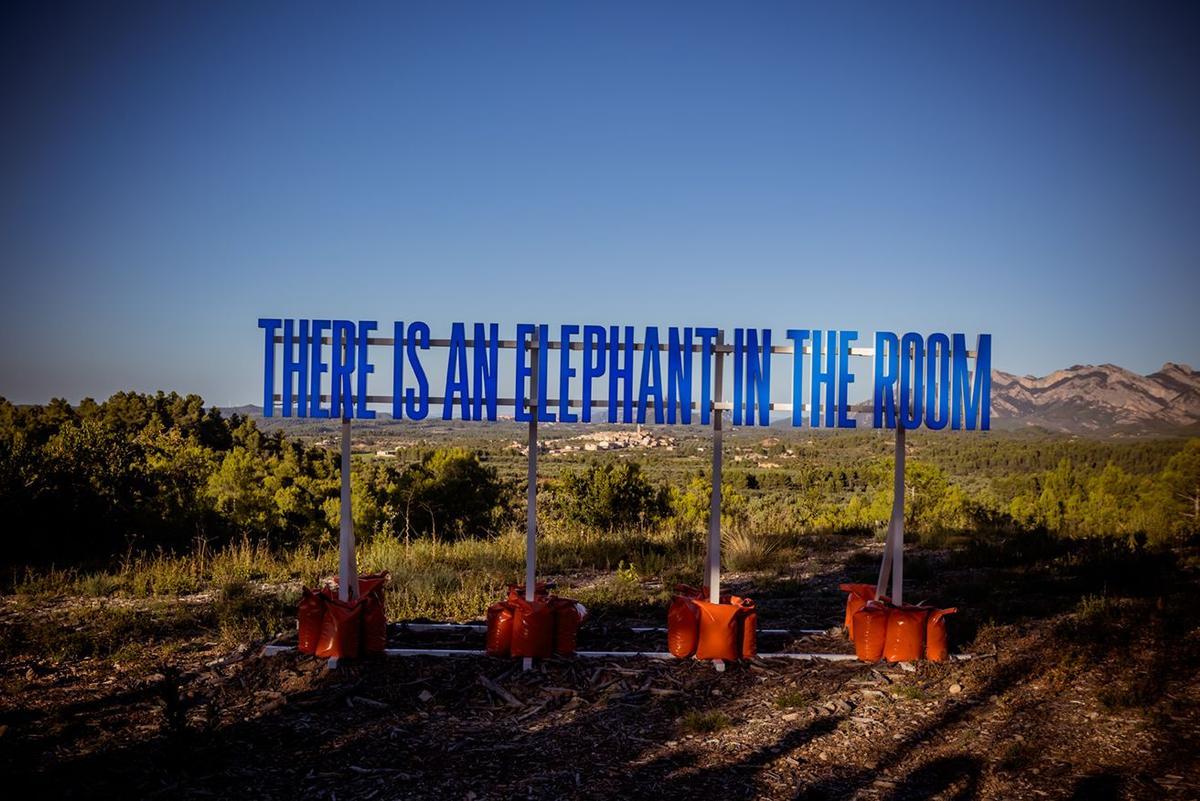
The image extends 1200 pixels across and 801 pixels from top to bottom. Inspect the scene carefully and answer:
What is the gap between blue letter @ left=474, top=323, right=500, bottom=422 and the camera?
7250 millimetres

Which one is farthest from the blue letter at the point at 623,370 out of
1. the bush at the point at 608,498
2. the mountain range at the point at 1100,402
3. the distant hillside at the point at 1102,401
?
Result: the distant hillside at the point at 1102,401

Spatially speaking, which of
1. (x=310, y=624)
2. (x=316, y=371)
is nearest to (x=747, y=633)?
(x=310, y=624)

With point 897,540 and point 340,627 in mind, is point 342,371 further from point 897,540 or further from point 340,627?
point 897,540

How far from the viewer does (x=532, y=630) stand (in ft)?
23.0

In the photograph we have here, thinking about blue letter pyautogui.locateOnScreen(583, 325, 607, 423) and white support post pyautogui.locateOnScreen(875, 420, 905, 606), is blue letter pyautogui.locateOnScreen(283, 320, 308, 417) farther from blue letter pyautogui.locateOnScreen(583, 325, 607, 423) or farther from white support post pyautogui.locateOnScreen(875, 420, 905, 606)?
white support post pyautogui.locateOnScreen(875, 420, 905, 606)

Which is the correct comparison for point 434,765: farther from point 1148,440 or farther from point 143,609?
point 1148,440

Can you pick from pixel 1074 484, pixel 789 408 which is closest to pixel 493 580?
pixel 789 408

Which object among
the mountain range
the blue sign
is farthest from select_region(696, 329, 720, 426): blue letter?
the mountain range

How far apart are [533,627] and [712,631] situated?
162 cm

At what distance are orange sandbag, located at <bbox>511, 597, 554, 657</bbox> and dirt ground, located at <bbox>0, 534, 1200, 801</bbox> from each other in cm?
18

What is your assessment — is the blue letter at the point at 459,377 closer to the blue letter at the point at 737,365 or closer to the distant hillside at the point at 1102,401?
the blue letter at the point at 737,365

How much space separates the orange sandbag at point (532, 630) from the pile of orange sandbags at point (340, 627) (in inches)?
47.2

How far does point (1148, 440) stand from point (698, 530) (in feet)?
122

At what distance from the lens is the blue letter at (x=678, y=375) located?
7277 mm
